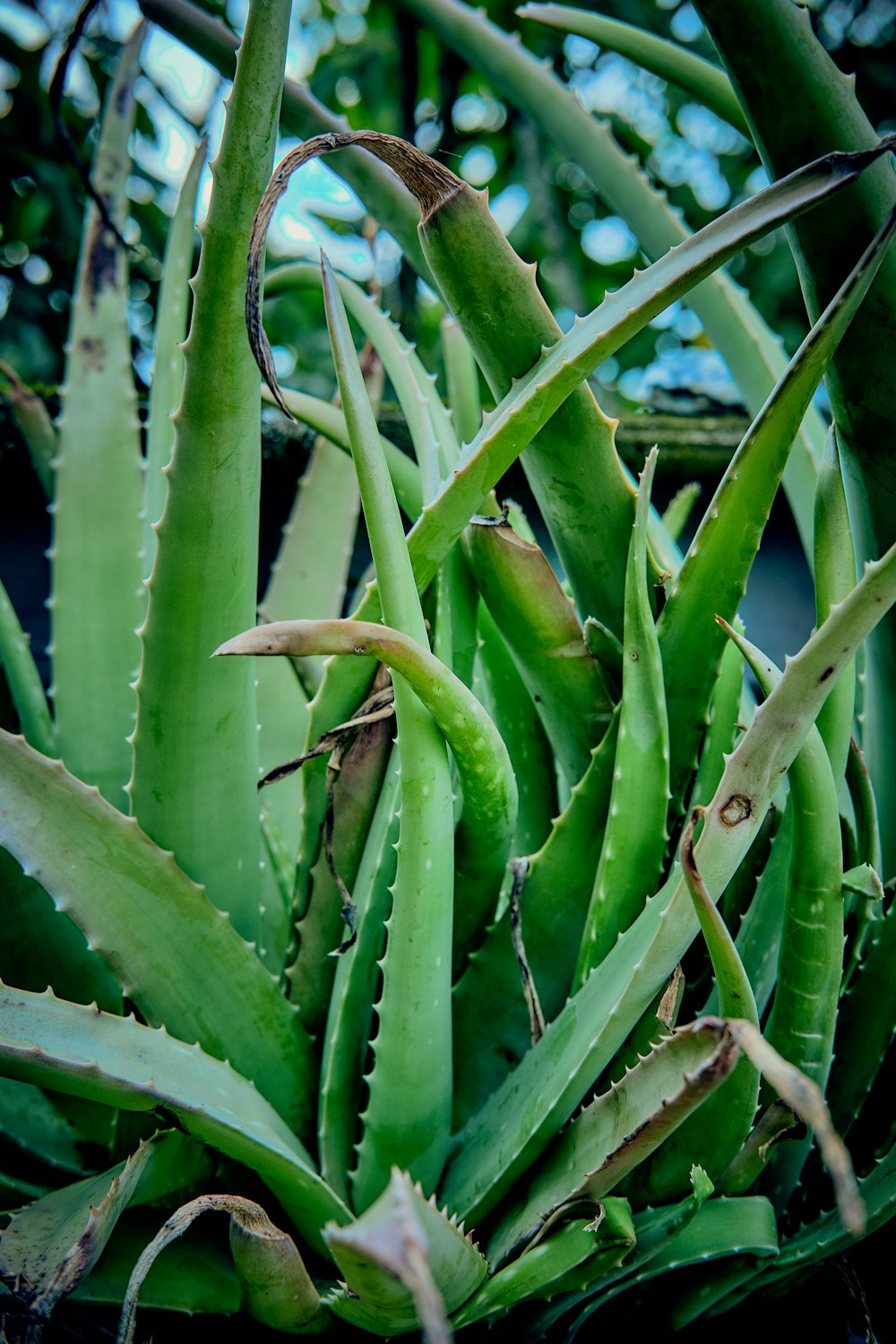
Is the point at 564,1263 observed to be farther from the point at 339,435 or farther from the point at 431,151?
the point at 431,151

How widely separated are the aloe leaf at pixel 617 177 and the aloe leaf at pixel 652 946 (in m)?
0.30

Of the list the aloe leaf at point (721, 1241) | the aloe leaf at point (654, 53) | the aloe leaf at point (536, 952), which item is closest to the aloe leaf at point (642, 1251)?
the aloe leaf at point (721, 1241)

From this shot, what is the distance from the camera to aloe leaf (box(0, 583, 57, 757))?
52 centimetres

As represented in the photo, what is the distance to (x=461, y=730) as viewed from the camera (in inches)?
13.4

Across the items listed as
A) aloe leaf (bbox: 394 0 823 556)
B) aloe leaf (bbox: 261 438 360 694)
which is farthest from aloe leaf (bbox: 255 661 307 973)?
aloe leaf (bbox: 394 0 823 556)

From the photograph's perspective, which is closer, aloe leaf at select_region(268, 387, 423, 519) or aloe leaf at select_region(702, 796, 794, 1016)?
aloe leaf at select_region(702, 796, 794, 1016)

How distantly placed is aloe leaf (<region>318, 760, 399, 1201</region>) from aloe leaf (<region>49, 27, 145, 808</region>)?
215mm

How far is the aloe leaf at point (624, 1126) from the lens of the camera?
0.26m

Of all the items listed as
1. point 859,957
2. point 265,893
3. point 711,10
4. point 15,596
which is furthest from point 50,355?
point 859,957

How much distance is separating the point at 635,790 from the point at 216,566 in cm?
22

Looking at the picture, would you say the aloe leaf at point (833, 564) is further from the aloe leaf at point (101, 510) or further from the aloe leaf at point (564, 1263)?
the aloe leaf at point (101, 510)

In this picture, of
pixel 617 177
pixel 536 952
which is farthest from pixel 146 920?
pixel 617 177

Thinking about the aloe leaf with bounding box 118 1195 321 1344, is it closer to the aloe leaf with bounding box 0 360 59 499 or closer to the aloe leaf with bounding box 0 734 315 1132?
the aloe leaf with bounding box 0 734 315 1132

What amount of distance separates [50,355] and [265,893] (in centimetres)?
109
